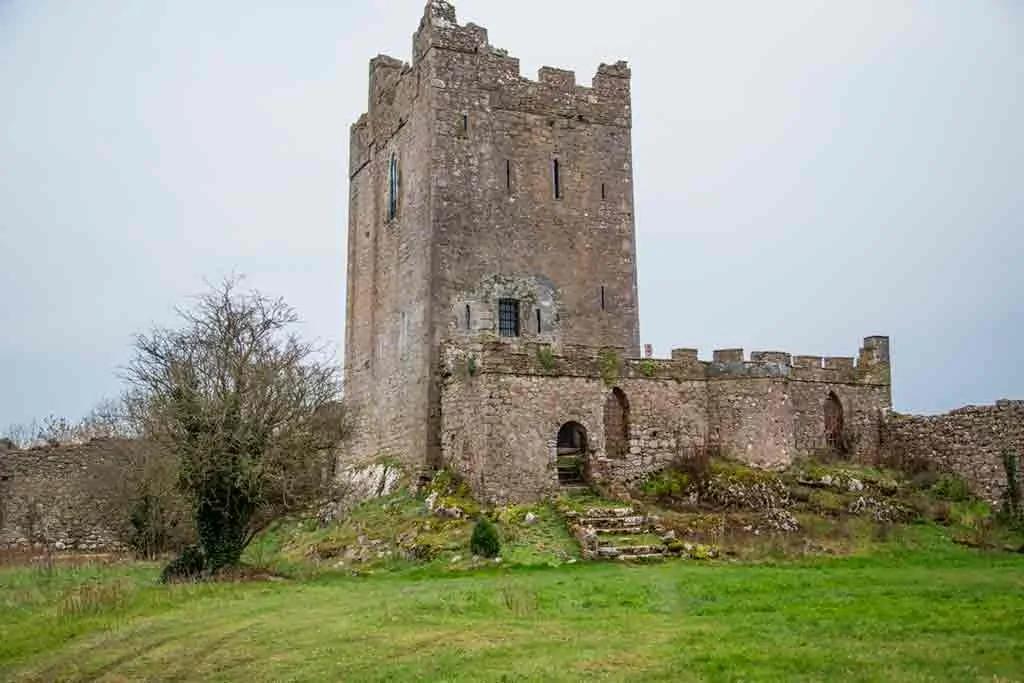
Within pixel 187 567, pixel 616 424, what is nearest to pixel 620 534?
pixel 616 424

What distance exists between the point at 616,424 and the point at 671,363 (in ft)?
7.67

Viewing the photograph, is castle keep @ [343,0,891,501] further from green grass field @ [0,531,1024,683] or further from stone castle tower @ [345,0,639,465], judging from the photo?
green grass field @ [0,531,1024,683]

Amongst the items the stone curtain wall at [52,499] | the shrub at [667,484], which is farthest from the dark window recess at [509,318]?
the stone curtain wall at [52,499]

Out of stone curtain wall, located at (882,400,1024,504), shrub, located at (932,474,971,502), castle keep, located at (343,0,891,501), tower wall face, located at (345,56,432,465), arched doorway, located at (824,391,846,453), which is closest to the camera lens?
castle keep, located at (343,0,891,501)

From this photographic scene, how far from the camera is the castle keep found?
96.6 ft

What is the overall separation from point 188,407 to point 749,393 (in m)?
15.3

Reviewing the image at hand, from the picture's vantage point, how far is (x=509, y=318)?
3431cm

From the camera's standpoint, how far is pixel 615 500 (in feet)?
93.1

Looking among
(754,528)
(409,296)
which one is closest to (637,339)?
(409,296)

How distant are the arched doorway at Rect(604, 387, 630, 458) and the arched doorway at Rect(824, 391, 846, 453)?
6748 mm

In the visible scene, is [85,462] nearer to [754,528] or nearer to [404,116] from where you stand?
[404,116]

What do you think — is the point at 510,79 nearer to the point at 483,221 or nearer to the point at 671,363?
the point at 483,221

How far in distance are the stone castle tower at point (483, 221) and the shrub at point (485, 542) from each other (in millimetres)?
7689

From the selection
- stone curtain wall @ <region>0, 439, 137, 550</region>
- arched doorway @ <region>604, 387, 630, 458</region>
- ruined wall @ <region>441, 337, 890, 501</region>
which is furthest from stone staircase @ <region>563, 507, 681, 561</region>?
stone curtain wall @ <region>0, 439, 137, 550</region>
